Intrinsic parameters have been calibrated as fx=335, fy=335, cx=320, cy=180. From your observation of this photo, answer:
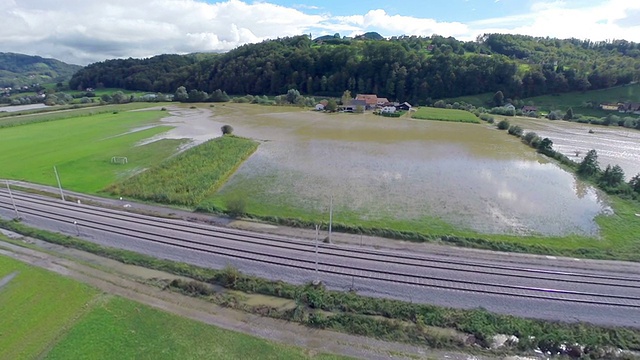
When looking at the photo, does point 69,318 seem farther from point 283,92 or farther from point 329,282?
point 283,92

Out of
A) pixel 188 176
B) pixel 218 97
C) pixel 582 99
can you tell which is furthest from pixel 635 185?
pixel 218 97

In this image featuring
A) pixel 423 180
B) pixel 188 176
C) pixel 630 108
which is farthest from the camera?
pixel 630 108

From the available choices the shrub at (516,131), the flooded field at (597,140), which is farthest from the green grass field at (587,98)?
the shrub at (516,131)

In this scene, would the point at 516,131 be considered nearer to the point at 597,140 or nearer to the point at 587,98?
the point at 597,140

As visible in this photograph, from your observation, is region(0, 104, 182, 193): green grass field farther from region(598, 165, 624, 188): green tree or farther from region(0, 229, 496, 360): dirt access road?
region(598, 165, 624, 188): green tree

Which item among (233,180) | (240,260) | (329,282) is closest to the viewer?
(329,282)

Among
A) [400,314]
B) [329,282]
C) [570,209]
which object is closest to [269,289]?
[329,282]

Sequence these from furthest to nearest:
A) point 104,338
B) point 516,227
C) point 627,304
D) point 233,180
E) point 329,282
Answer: point 233,180 < point 516,227 < point 329,282 < point 627,304 < point 104,338
